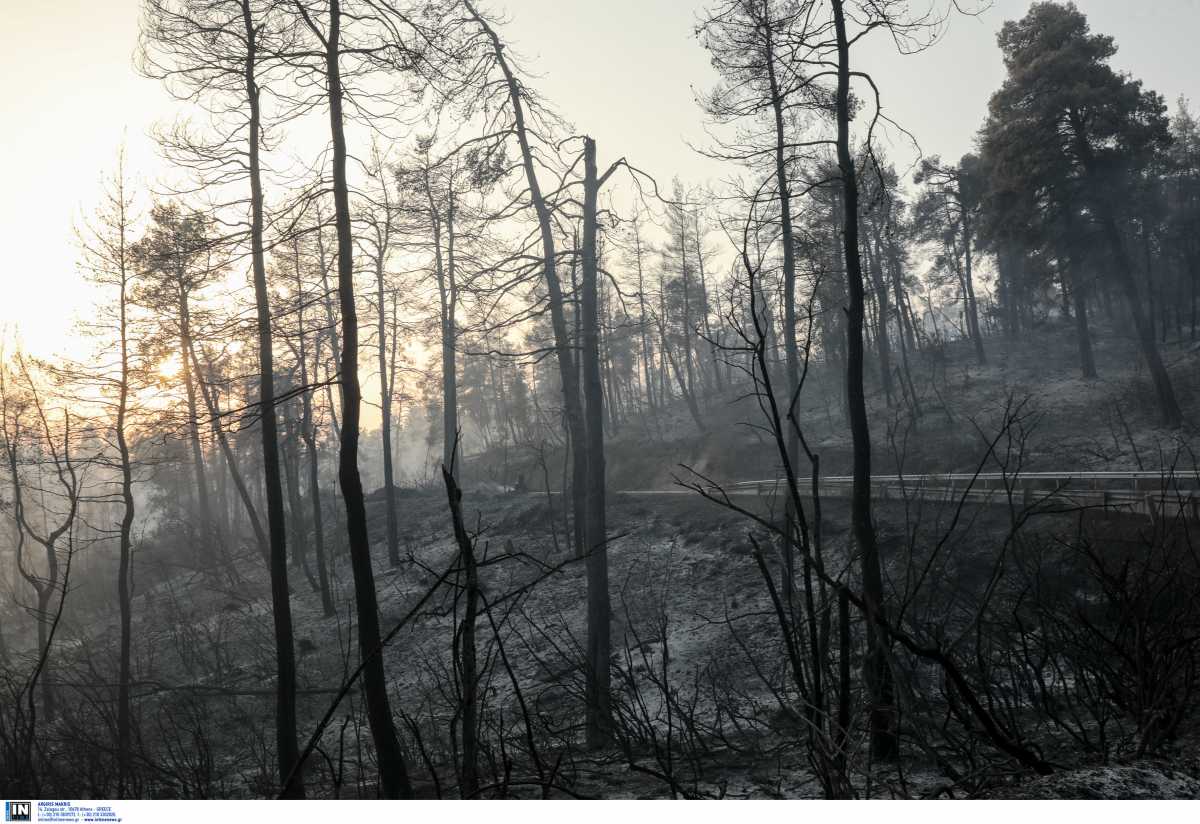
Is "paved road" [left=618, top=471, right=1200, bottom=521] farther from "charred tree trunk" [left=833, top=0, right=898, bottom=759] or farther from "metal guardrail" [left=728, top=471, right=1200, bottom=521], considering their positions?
"charred tree trunk" [left=833, top=0, right=898, bottom=759]

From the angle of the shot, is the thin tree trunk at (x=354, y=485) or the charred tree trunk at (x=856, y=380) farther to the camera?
the thin tree trunk at (x=354, y=485)

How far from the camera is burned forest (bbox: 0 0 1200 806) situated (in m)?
3.29

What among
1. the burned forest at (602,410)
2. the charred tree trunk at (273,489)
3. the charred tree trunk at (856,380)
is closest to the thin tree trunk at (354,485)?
the burned forest at (602,410)

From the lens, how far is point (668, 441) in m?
27.0

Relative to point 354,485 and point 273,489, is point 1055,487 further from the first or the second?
point 273,489

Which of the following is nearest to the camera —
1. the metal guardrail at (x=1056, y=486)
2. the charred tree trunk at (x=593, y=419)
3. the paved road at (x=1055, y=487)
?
the paved road at (x=1055, y=487)

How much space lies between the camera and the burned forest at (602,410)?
3.29 m

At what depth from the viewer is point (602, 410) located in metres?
12.2

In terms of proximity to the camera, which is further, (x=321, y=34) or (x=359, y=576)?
(x=321, y=34)

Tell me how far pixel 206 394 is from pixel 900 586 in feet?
35.7

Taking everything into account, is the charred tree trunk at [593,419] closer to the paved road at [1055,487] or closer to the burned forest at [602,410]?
the burned forest at [602,410]

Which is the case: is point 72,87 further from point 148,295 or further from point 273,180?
point 148,295

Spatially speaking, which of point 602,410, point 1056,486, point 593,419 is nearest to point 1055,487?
point 1056,486
